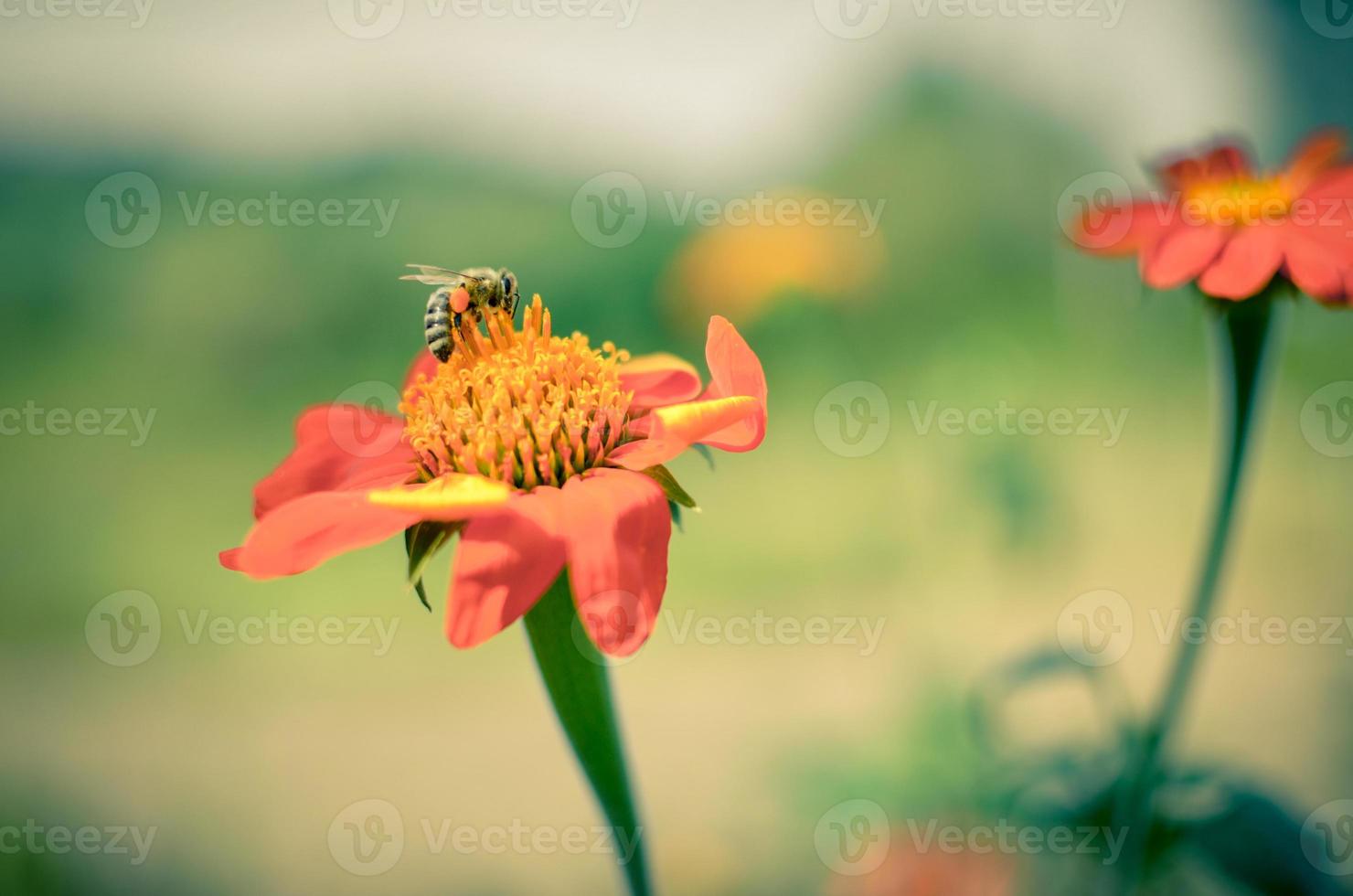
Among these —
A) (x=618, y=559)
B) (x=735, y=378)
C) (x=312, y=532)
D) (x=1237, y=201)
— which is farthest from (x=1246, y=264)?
(x=312, y=532)

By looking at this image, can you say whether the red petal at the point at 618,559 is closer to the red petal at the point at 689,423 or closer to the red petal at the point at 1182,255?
the red petal at the point at 689,423

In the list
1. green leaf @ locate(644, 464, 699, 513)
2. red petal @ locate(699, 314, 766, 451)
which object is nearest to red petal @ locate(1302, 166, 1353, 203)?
red petal @ locate(699, 314, 766, 451)

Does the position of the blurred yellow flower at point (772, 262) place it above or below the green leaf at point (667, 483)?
above

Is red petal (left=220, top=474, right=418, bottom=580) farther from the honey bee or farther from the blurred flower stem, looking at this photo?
the blurred flower stem

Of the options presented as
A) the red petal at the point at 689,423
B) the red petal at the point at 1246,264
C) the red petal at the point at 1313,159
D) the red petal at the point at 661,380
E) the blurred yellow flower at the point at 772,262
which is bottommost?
the red petal at the point at 689,423

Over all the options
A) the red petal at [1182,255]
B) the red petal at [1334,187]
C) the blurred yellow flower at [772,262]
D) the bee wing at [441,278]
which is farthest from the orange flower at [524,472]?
the blurred yellow flower at [772,262]

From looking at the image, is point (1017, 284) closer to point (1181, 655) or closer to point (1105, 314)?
point (1105, 314)
